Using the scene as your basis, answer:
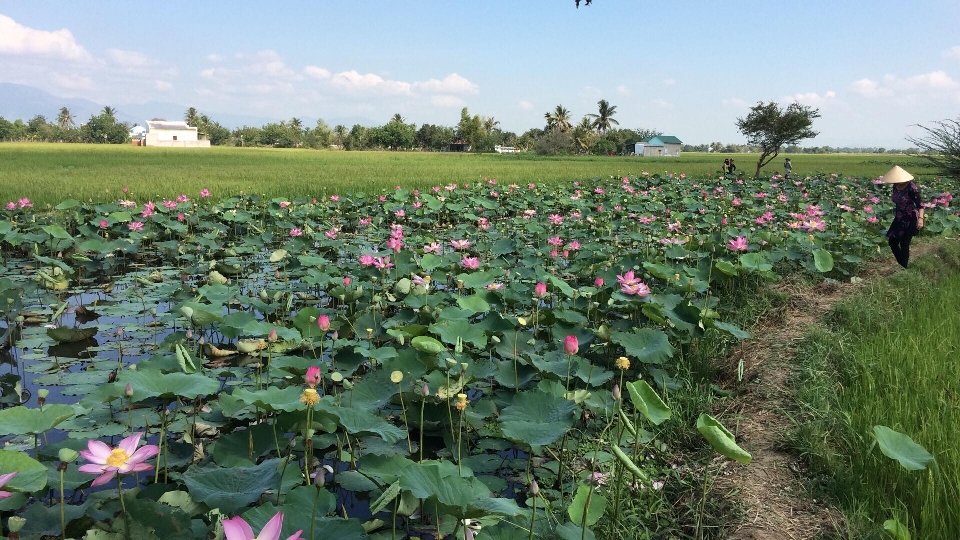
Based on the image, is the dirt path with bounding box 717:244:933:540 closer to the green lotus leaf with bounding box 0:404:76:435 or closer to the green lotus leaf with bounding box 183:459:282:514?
the green lotus leaf with bounding box 183:459:282:514

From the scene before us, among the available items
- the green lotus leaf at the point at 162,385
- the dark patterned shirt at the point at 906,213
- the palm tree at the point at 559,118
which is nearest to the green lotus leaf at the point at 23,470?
the green lotus leaf at the point at 162,385

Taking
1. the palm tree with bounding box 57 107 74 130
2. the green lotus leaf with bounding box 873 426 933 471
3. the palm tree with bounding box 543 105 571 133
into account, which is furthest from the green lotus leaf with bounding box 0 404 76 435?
the palm tree with bounding box 57 107 74 130

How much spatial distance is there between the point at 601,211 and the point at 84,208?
22.0ft

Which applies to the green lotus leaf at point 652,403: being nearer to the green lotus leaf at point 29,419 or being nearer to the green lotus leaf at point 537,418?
the green lotus leaf at point 537,418

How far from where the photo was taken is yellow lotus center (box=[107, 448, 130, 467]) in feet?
4.42

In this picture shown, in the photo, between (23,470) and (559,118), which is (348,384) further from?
(559,118)

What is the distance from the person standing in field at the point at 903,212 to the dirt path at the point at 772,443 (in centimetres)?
134

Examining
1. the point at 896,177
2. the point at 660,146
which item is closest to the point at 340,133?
the point at 660,146

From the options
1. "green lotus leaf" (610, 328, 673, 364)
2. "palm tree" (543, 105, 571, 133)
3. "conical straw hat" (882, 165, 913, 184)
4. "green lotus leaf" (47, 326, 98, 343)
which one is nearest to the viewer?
"green lotus leaf" (610, 328, 673, 364)

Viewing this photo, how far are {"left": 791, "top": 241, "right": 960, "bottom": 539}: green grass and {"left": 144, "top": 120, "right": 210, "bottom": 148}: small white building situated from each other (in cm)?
7221

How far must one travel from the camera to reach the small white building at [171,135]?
67.0 meters

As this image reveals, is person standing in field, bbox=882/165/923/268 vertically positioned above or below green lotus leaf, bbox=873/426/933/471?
above

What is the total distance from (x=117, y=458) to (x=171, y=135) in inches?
3142

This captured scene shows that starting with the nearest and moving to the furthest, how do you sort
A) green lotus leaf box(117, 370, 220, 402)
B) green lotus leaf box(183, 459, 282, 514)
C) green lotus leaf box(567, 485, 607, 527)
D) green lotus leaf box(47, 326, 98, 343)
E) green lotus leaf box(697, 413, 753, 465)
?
green lotus leaf box(697, 413, 753, 465) → green lotus leaf box(183, 459, 282, 514) → green lotus leaf box(567, 485, 607, 527) → green lotus leaf box(117, 370, 220, 402) → green lotus leaf box(47, 326, 98, 343)
